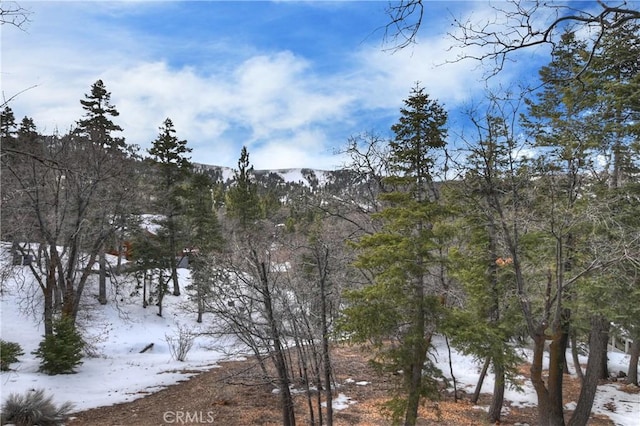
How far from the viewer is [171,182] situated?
84.1ft

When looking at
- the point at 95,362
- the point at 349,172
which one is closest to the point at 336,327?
the point at 349,172

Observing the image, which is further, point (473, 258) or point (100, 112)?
point (100, 112)

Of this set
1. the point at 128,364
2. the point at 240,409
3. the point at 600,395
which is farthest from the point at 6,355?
the point at 600,395

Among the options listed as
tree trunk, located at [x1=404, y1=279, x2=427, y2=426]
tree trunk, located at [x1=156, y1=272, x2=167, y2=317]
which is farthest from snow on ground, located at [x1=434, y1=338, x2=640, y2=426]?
tree trunk, located at [x1=156, y1=272, x2=167, y2=317]

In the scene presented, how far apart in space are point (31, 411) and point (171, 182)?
18831 millimetres

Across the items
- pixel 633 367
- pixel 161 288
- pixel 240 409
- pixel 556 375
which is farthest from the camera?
pixel 161 288

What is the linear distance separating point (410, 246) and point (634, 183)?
229 inches

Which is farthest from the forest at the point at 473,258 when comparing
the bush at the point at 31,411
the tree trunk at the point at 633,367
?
the tree trunk at the point at 633,367

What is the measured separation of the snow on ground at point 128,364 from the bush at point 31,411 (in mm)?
1439

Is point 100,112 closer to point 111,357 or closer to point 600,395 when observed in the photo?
point 111,357

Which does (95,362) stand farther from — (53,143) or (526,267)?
(526,267)

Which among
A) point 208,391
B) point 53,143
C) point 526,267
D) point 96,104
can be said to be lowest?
point 208,391

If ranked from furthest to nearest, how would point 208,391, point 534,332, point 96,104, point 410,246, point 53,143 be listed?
point 96,104, point 53,143, point 208,391, point 534,332, point 410,246

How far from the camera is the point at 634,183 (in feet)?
29.6
